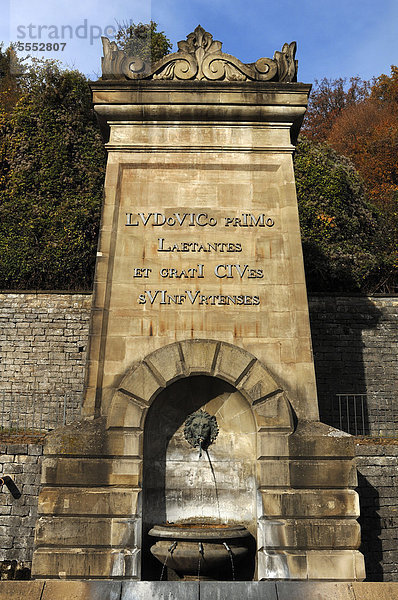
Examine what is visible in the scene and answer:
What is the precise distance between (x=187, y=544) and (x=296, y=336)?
3.15 m

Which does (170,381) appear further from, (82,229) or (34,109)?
(34,109)

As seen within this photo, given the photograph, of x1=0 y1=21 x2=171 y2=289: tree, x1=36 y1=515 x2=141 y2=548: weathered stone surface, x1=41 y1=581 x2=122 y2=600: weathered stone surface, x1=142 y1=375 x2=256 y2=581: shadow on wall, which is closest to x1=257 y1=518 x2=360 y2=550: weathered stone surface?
x1=142 y1=375 x2=256 y2=581: shadow on wall

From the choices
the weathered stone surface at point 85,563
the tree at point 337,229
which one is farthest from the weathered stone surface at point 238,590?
the tree at point 337,229

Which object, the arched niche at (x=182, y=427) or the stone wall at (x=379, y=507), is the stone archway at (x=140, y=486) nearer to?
the arched niche at (x=182, y=427)

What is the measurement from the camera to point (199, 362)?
8977 mm

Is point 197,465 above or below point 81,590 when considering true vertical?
above

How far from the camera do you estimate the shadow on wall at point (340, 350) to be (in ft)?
54.7

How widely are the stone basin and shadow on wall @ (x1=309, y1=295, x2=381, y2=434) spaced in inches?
328

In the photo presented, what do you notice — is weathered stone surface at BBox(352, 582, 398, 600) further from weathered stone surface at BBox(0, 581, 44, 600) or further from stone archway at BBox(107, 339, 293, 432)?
weathered stone surface at BBox(0, 581, 44, 600)

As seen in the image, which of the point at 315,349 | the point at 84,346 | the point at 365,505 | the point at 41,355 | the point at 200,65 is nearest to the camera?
the point at 200,65

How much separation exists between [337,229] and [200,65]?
11.3 m

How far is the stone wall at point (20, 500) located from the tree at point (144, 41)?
19477 mm

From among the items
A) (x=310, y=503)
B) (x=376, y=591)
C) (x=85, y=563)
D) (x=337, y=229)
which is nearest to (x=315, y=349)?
(x=337, y=229)

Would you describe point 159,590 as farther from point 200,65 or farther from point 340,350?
point 340,350
